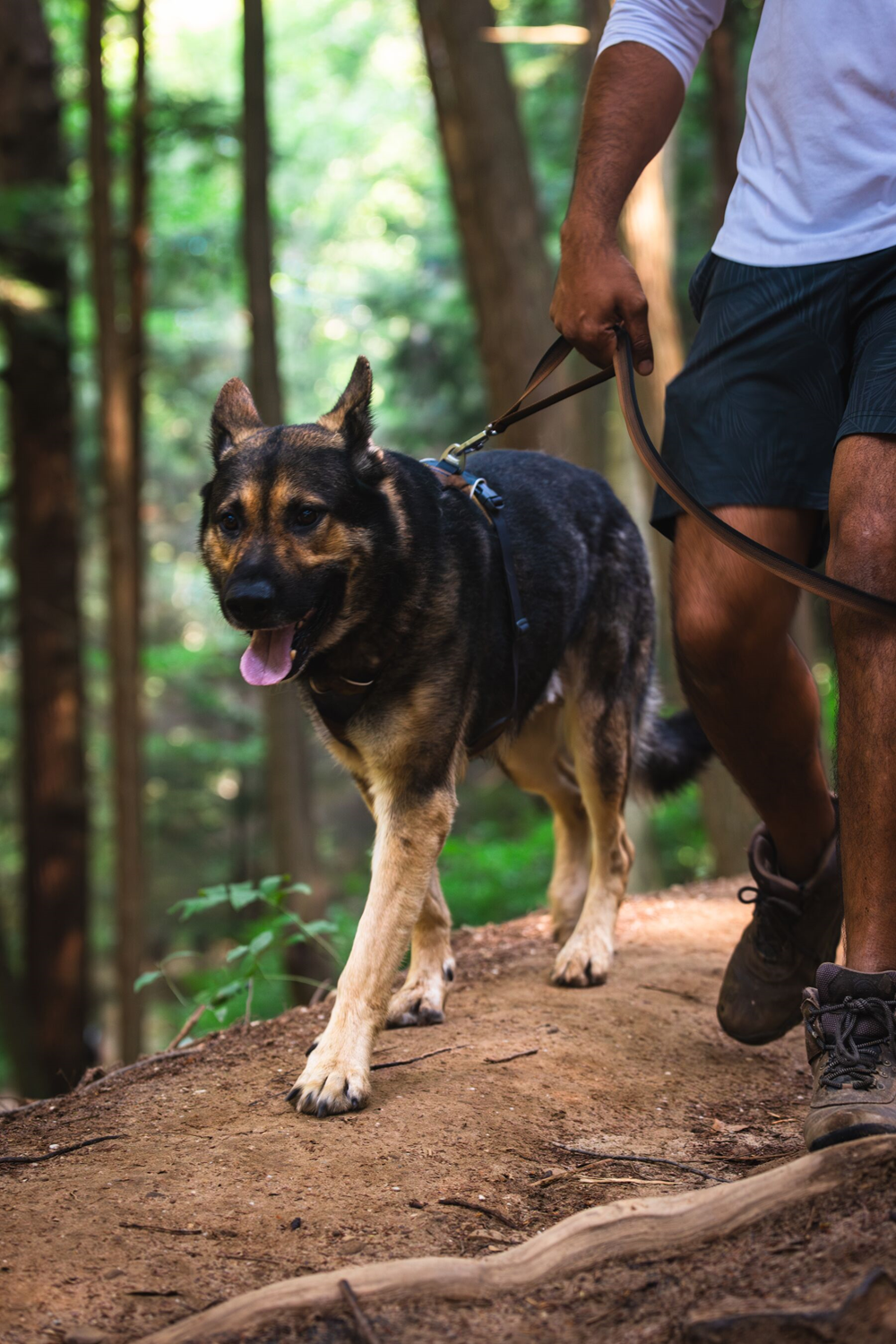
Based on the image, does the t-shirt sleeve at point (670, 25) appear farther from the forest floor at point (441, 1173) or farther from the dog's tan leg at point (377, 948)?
the forest floor at point (441, 1173)

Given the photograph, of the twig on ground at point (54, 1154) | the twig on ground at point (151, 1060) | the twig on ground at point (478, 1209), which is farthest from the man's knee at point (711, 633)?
the twig on ground at point (151, 1060)

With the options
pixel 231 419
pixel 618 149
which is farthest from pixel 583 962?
Result: pixel 618 149

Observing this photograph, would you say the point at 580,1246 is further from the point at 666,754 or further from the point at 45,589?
the point at 45,589

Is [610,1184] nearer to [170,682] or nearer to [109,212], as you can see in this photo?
[109,212]

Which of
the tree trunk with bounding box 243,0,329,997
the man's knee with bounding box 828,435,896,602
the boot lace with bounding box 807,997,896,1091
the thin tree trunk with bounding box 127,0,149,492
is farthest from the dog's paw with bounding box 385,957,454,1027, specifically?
the thin tree trunk with bounding box 127,0,149,492

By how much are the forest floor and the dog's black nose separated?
134cm

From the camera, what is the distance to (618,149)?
10.5 feet

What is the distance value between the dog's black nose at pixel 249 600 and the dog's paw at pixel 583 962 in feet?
6.45

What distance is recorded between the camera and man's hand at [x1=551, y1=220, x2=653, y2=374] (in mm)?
3078

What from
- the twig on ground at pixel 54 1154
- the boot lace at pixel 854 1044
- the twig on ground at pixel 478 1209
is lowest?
the twig on ground at pixel 54 1154

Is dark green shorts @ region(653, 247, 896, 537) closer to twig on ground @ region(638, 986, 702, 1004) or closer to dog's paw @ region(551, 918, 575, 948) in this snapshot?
twig on ground @ region(638, 986, 702, 1004)

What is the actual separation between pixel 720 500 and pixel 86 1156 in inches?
89.2

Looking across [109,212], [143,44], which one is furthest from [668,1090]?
[143,44]

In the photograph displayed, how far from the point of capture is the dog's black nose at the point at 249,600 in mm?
3277
